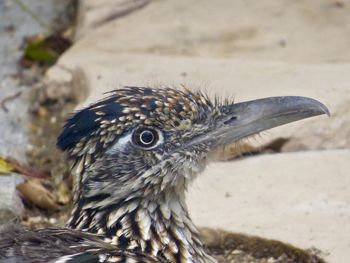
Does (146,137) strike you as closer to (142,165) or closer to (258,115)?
(142,165)

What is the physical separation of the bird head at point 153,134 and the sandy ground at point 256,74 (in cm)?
126

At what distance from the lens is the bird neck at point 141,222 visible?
5547 millimetres

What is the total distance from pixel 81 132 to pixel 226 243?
1825mm

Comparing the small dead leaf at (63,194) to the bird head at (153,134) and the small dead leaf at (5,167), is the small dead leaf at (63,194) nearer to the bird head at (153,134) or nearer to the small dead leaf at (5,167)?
the small dead leaf at (5,167)

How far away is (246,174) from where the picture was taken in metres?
7.77

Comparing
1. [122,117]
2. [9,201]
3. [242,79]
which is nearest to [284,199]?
[242,79]

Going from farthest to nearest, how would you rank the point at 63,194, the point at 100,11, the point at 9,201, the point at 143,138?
1. the point at 100,11
2. the point at 63,194
3. the point at 9,201
4. the point at 143,138

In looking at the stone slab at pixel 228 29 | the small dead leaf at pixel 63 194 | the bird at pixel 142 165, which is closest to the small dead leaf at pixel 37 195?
the small dead leaf at pixel 63 194

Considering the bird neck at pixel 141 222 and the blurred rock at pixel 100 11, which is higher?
the blurred rock at pixel 100 11

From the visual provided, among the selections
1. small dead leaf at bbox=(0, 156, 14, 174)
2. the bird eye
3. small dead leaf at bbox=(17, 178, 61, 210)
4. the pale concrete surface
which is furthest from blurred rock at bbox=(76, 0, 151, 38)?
the bird eye

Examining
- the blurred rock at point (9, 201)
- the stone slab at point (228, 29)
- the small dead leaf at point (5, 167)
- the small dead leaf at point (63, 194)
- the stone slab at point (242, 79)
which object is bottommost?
the blurred rock at point (9, 201)

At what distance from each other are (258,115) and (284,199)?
1.74 metres

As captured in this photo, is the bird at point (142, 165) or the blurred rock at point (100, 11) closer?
the bird at point (142, 165)

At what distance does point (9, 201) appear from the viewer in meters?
7.39
